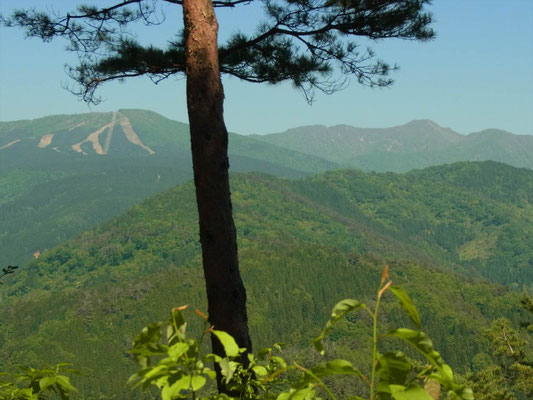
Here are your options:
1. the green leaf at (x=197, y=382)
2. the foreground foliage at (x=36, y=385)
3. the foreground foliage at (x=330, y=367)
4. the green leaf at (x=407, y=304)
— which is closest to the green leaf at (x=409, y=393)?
the foreground foliage at (x=330, y=367)

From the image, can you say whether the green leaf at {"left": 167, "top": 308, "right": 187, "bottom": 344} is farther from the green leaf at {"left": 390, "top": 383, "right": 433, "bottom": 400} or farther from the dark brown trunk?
the dark brown trunk

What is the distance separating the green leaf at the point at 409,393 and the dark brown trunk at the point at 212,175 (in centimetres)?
332

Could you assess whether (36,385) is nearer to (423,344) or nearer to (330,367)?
(330,367)

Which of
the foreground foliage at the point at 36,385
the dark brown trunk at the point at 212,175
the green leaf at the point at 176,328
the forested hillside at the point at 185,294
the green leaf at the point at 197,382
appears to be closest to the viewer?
the green leaf at the point at 197,382

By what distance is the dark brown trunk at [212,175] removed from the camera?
450 cm

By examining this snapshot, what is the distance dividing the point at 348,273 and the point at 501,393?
109661mm

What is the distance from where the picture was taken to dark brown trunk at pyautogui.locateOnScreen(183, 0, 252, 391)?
4500 millimetres

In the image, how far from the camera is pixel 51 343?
4385 inches

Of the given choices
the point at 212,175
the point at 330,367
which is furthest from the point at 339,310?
the point at 212,175

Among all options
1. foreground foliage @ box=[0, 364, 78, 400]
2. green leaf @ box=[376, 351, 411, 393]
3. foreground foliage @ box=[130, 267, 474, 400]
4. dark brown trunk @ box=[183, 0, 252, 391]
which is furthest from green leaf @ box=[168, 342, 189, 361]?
dark brown trunk @ box=[183, 0, 252, 391]

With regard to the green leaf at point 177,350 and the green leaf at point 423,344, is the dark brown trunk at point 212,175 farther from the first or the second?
the green leaf at point 423,344

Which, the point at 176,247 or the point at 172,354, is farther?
the point at 176,247

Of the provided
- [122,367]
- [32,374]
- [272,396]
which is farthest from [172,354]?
[122,367]

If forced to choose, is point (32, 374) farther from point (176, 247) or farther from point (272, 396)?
point (176, 247)
